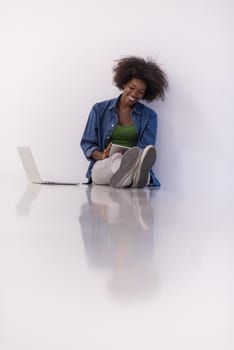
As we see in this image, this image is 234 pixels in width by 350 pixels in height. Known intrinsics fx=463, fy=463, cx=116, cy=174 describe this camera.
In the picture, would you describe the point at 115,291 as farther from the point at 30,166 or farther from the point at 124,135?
the point at 124,135

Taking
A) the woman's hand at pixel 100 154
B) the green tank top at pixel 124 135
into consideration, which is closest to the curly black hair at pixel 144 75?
the green tank top at pixel 124 135

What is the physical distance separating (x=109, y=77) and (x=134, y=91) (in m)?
0.39

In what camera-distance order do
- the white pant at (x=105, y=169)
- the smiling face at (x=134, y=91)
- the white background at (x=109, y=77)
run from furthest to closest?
1. the white background at (x=109, y=77)
2. the smiling face at (x=134, y=91)
3. the white pant at (x=105, y=169)

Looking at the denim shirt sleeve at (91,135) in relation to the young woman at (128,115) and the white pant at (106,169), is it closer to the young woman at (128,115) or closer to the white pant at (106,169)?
the young woman at (128,115)

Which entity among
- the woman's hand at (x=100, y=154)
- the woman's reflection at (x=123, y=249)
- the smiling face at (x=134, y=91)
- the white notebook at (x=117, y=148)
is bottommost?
the woman's hand at (x=100, y=154)

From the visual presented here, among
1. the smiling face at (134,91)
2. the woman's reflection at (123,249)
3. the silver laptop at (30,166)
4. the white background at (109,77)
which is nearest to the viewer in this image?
the woman's reflection at (123,249)

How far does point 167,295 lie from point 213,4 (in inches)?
130

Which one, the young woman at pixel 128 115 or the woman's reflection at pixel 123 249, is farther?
the young woman at pixel 128 115

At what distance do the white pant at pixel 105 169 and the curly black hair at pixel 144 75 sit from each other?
660 mm

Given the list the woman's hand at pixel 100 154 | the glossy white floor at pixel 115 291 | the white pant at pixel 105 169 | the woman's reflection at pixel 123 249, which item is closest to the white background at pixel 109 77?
the woman's hand at pixel 100 154

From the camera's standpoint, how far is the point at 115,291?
333mm

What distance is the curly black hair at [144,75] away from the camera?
123 inches

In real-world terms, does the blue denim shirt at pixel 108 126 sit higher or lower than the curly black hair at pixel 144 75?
lower

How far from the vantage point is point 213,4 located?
3.29m
